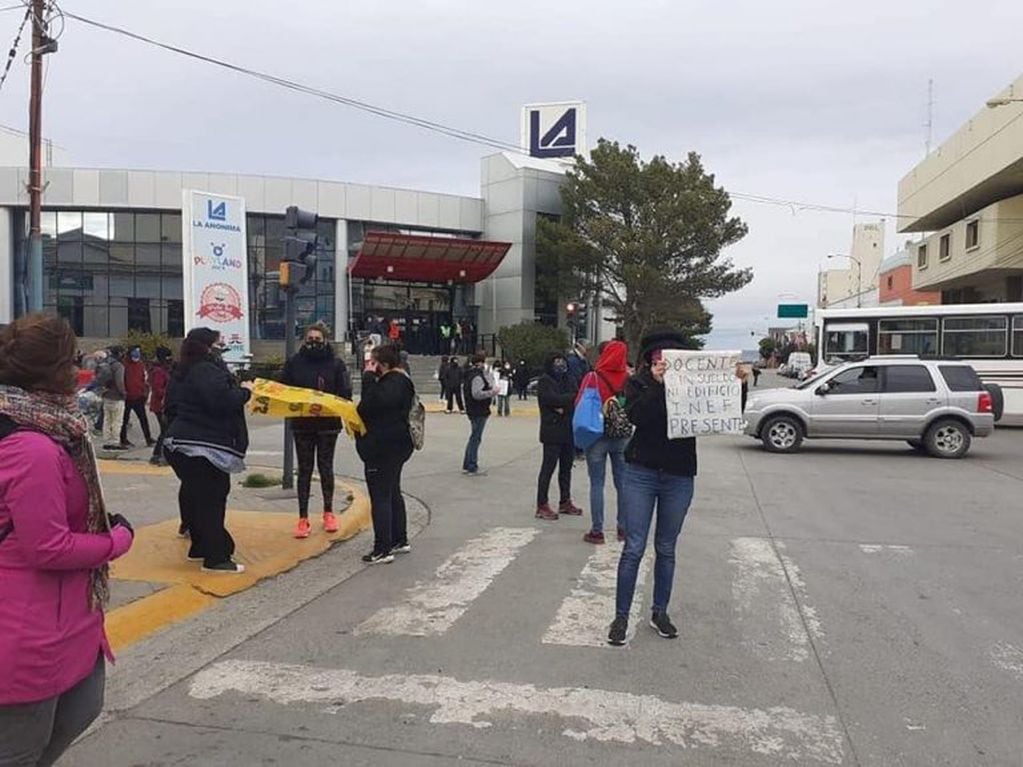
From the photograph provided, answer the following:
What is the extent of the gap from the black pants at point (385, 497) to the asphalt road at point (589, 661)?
25cm

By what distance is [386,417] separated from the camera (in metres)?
7.15

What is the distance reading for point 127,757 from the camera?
12.6ft

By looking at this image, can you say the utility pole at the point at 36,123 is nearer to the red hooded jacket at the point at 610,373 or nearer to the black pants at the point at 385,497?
the black pants at the point at 385,497

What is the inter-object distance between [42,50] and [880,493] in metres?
16.0

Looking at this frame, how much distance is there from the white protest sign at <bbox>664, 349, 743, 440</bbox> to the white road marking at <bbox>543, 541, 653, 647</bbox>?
1.38 meters

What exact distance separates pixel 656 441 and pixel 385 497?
2830 mm

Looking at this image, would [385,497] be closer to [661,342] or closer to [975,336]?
[661,342]

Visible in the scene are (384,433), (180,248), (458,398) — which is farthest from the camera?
(180,248)

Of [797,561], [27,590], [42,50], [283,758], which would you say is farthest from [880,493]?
[42,50]

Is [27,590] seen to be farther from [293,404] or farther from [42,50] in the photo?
[42,50]

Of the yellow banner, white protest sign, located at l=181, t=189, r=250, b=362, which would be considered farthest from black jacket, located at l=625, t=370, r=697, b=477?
white protest sign, located at l=181, t=189, r=250, b=362

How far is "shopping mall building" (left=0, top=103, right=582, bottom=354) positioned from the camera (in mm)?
39812

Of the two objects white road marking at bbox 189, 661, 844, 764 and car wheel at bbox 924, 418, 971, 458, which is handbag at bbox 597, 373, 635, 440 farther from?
car wheel at bbox 924, 418, 971, 458

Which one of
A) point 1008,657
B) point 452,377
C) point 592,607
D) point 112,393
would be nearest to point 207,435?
point 592,607
